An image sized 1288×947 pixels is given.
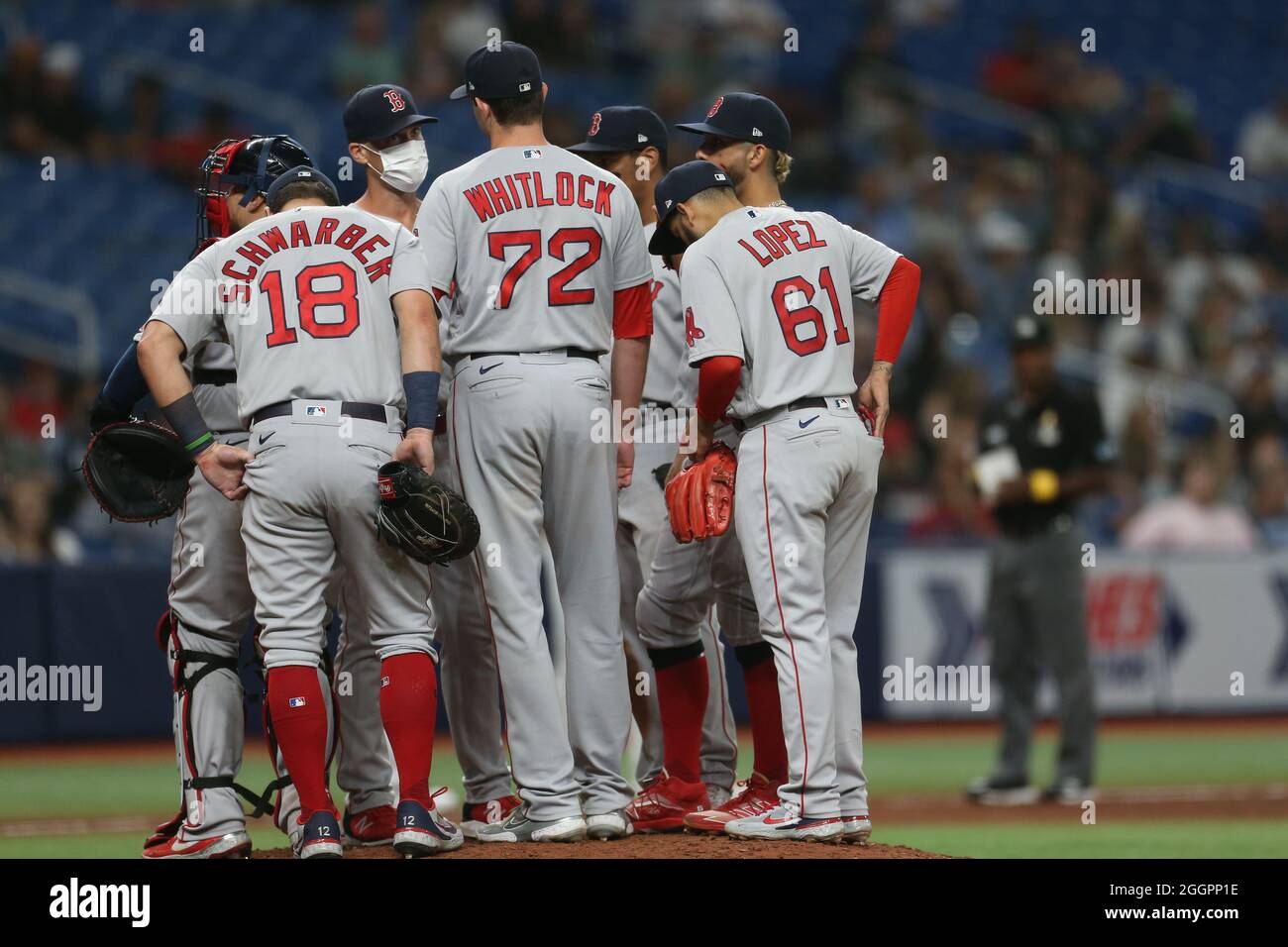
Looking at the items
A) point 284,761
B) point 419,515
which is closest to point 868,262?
point 419,515

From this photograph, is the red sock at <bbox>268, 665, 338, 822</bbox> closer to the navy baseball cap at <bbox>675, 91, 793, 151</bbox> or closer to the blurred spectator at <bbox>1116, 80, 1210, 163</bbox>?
the navy baseball cap at <bbox>675, 91, 793, 151</bbox>

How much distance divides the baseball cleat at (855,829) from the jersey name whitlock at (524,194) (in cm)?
203

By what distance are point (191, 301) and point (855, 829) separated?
8.33 feet

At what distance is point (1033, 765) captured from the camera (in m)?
9.88

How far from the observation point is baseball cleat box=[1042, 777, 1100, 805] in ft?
27.2

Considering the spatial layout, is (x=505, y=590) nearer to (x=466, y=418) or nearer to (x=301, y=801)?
(x=466, y=418)

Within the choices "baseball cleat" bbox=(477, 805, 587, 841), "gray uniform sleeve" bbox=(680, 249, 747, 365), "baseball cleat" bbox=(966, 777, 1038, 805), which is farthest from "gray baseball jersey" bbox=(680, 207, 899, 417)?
"baseball cleat" bbox=(966, 777, 1038, 805)

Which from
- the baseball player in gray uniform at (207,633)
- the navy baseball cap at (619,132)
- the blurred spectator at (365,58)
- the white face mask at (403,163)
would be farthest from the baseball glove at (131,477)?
the blurred spectator at (365,58)

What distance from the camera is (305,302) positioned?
4887 mm

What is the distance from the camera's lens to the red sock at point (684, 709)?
563cm

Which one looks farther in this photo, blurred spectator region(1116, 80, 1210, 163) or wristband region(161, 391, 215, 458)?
blurred spectator region(1116, 80, 1210, 163)

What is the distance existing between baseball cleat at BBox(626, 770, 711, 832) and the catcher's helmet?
235 centimetres

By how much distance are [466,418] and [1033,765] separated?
5841mm
